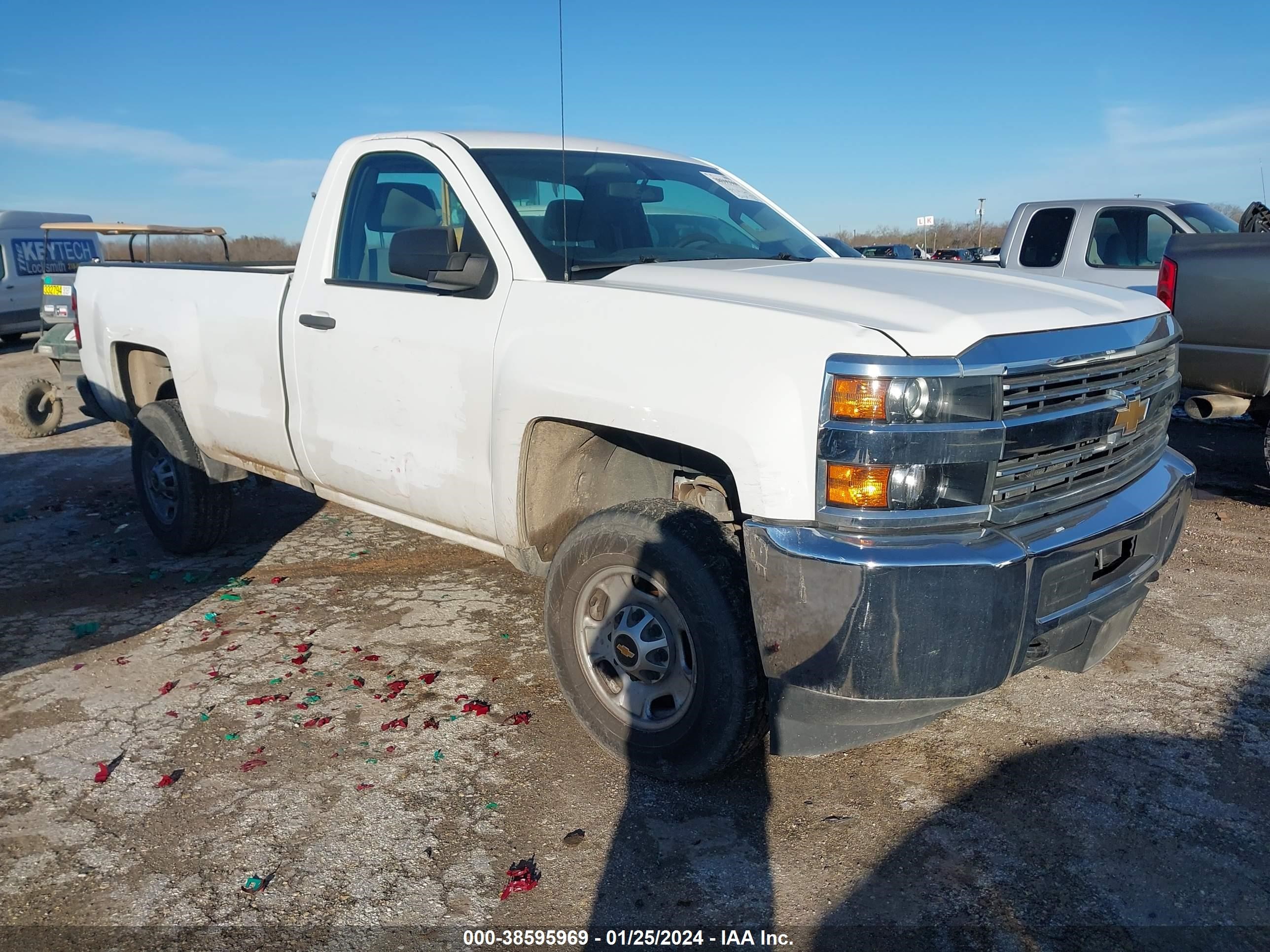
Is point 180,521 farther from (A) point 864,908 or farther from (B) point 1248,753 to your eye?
(B) point 1248,753

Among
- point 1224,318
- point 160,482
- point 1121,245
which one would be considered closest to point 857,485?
point 160,482

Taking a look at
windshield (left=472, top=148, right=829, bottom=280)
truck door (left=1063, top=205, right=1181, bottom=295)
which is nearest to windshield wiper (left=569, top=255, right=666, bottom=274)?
windshield (left=472, top=148, right=829, bottom=280)

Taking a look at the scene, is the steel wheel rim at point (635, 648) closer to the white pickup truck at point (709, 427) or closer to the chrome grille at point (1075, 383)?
the white pickup truck at point (709, 427)

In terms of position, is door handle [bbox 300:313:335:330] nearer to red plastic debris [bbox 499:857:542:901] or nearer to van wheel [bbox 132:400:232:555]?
van wheel [bbox 132:400:232:555]

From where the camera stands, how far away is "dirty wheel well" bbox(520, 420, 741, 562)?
3.46 metres

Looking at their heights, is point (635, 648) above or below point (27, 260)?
below

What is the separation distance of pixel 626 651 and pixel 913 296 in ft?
4.72

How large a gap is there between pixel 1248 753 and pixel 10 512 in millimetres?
7419

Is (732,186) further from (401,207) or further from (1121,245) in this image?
(1121,245)

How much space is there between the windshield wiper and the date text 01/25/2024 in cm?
216

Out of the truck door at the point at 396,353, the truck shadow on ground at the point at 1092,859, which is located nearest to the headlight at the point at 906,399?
the truck shadow on ground at the point at 1092,859

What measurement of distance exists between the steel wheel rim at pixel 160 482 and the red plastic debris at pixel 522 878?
3.64m

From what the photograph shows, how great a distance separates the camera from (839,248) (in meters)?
4.88

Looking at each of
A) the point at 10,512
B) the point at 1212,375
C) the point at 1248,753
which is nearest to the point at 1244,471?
the point at 1212,375
